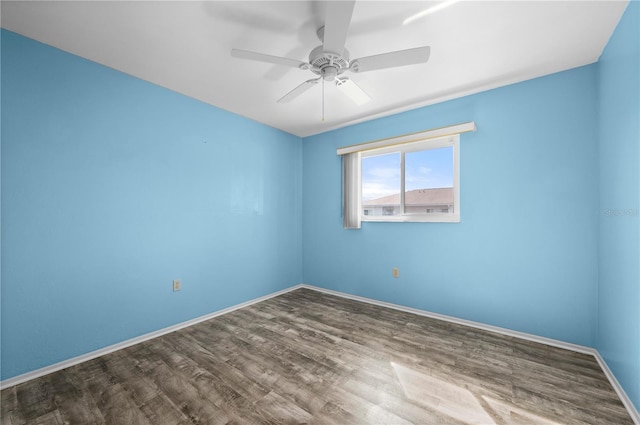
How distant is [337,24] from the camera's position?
142 cm

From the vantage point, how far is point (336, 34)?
4.98 feet

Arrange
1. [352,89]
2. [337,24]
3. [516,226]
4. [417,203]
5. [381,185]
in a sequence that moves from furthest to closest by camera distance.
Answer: [381,185]
[417,203]
[516,226]
[352,89]
[337,24]

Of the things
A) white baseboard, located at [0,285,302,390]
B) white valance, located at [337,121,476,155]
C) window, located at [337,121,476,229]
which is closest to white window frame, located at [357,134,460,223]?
window, located at [337,121,476,229]

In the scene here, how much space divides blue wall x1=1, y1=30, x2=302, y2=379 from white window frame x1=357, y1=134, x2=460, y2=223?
173cm

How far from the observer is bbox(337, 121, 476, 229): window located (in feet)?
9.66

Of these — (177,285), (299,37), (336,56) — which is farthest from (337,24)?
(177,285)

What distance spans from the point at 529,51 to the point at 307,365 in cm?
307

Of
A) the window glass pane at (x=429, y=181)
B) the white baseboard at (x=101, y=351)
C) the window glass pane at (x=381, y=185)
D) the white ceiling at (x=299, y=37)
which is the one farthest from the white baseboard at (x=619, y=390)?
the white baseboard at (x=101, y=351)

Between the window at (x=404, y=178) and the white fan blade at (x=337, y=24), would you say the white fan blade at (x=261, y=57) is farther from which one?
the window at (x=404, y=178)

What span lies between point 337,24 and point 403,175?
2224mm

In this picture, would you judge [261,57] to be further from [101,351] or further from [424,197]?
[101,351]

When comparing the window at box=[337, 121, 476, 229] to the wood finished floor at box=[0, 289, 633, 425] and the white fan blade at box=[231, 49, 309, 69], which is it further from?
the white fan blade at box=[231, 49, 309, 69]

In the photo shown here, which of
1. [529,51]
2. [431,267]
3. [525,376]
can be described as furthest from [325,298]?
[529,51]

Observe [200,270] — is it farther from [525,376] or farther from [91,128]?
[525,376]
